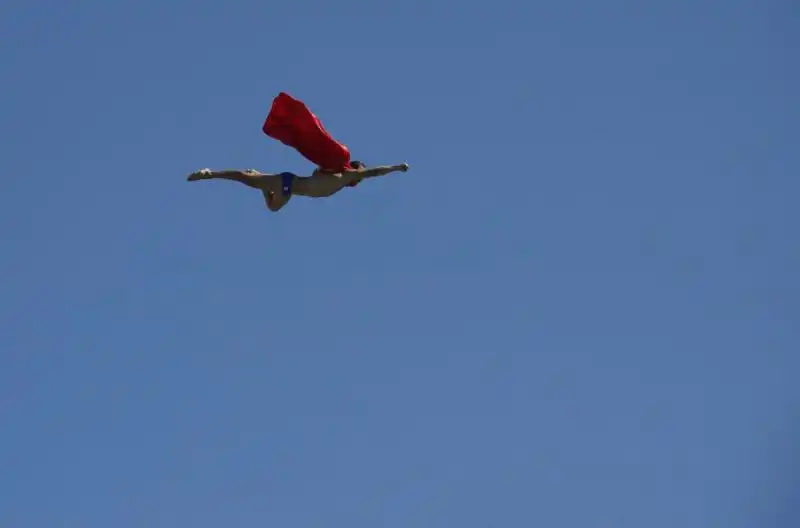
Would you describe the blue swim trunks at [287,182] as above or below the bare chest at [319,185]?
below

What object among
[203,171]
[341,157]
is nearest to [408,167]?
[341,157]

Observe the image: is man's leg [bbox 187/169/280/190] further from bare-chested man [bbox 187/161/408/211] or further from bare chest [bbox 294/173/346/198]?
bare chest [bbox 294/173/346/198]

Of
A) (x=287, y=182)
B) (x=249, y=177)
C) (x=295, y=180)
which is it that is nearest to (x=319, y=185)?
(x=295, y=180)

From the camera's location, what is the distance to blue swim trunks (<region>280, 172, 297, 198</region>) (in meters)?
48.8

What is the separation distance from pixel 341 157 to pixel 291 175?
1.44m

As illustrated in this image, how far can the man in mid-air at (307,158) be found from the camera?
4881 centimetres

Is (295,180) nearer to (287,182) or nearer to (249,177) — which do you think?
(287,182)

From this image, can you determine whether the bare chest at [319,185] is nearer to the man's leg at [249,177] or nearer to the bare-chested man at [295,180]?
the bare-chested man at [295,180]

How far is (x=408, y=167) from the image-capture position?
162 ft

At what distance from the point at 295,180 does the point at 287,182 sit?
0.32m

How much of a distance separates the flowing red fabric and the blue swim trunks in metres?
1.01

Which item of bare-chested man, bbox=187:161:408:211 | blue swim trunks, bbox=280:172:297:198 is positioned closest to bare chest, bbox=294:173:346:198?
bare-chested man, bbox=187:161:408:211

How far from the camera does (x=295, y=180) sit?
161 ft

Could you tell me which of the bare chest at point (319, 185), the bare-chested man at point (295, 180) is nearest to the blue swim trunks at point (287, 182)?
the bare-chested man at point (295, 180)
